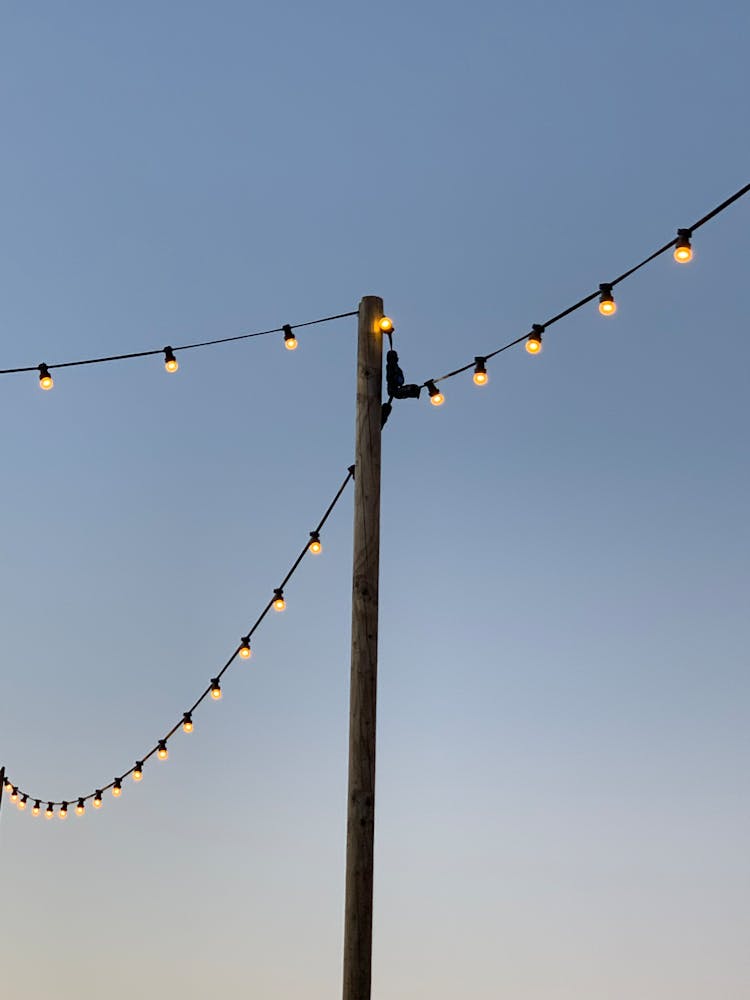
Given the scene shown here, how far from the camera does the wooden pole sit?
16.6ft

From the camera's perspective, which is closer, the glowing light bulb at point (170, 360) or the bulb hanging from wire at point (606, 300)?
the bulb hanging from wire at point (606, 300)

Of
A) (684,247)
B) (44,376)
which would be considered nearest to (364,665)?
(684,247)

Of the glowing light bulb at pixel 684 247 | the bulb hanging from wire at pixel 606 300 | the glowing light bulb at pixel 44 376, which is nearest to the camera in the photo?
the glowing light bulb at pixel 684 247

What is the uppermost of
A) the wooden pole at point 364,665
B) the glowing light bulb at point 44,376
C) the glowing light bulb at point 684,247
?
the glowing light bulb at point 44,376

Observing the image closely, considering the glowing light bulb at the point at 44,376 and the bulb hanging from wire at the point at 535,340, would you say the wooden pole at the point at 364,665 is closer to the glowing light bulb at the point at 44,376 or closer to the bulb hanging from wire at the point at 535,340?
the bulb hanging from wire at the point at 535,340

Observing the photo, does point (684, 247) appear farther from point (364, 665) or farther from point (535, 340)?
point (364, 665)

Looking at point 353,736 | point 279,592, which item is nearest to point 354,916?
point 353,736

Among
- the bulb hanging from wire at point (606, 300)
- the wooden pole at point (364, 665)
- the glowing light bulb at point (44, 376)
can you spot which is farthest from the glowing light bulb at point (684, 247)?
the glowing light bulb at point (44, 376)

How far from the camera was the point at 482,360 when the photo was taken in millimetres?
5754

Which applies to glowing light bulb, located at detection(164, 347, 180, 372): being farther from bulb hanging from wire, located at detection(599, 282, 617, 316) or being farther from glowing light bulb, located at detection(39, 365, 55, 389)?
bulb hanging from wire, located at detection(599, 282, 617, 316)

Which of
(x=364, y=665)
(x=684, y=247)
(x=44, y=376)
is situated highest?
(x=44, y=376)

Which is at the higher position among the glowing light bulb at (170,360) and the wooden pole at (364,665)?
the glowing light bulb at (170,360)

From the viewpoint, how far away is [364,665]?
536 centimetres

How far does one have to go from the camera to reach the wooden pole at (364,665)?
5074mm
